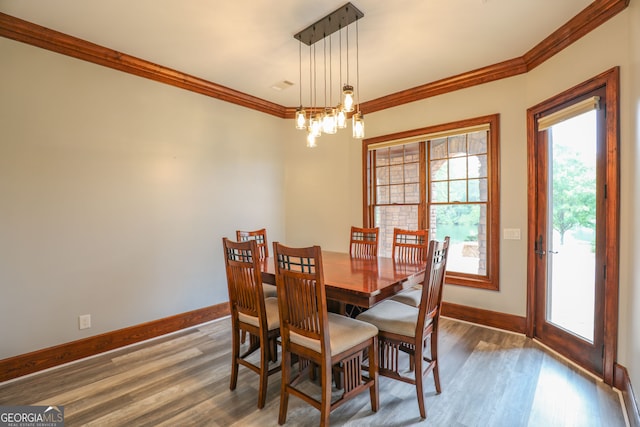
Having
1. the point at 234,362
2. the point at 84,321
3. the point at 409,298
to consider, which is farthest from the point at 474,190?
the point at 84,321

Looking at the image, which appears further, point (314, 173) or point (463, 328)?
point (314, 173)

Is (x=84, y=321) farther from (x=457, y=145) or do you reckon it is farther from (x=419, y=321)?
(x=457, y=145)

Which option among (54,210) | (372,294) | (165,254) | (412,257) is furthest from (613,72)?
(54,210)

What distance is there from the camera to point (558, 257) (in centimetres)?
284

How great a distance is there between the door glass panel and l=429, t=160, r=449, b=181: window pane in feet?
3.52

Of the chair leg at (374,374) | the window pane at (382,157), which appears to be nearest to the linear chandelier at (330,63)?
the window pane at (382,157)

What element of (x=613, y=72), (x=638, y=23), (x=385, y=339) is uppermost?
(x=638, y=23)

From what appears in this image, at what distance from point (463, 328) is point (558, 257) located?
1.19 m

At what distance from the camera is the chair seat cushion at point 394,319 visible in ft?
6.61

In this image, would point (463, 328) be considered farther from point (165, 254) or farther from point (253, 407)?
point (165, 254)

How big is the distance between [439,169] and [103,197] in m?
3.68

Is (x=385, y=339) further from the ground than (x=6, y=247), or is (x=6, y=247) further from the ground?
(x=6, y=247)

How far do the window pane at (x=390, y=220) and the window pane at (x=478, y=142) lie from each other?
3.13 feet

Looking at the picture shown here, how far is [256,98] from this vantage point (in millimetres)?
4172
